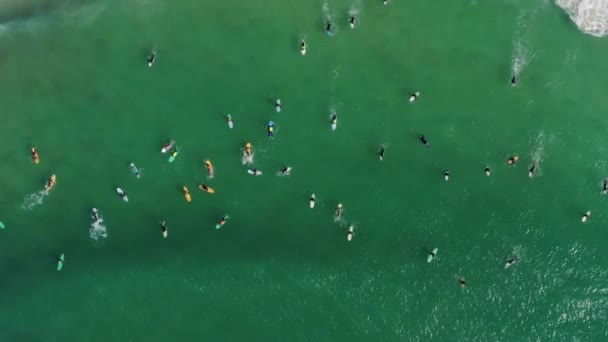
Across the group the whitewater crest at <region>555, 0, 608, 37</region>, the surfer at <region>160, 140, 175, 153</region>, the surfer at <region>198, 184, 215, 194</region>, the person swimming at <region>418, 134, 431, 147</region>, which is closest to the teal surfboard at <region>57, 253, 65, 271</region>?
the surfer at <region>160, 140, 175, 153</region>

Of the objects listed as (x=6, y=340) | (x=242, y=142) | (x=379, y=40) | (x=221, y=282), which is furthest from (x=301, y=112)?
(x=6, y=340)

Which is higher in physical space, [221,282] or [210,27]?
[210,27]

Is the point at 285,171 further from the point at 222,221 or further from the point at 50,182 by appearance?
the point at 50,182

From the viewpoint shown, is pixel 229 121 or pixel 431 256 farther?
pixel 431 256

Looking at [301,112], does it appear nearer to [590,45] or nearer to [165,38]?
[165,38]

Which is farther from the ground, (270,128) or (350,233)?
(270,128)

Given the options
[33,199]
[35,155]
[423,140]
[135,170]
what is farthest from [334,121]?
[33,199]
